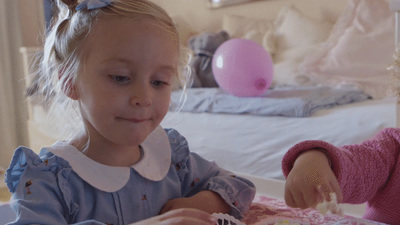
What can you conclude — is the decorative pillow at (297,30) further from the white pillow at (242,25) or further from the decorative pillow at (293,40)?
the white pillow at (242,25)

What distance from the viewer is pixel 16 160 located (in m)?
0.60

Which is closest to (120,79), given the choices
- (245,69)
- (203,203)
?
(203,203)

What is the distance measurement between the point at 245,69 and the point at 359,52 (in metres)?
0.56

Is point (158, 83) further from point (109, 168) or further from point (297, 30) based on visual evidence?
point (297, 30)

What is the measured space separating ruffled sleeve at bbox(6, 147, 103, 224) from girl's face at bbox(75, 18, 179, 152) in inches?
3.2

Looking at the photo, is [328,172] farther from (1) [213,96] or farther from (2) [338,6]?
(2) [338,6]

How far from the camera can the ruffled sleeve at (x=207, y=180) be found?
2.30ft

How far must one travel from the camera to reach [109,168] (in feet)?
2.14

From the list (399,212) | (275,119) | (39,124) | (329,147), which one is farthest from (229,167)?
(39,124)

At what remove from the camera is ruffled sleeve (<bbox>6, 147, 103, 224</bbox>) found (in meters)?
0.55

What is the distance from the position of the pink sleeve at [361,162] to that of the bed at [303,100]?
12.2 inches

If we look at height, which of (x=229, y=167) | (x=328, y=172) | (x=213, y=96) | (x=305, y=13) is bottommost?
(x=229, y=167)

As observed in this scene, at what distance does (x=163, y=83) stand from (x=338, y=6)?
2.34 m

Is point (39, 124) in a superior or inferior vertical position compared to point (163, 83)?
inferior
